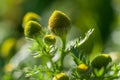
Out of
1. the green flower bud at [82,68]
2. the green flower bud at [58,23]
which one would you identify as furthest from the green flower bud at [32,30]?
the green flower bud at [82,68]

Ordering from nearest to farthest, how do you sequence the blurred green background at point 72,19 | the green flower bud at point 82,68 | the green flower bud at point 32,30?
the green flower bud at point 82,68 → the green flower bud at point 32,30 → the blurred green background at point 72,19

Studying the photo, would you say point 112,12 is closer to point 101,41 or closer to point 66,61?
point 101,41

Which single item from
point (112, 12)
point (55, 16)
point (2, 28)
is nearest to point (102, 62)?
point (55, 16)

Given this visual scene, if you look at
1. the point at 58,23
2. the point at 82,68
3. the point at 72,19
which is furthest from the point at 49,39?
the point at 72,19

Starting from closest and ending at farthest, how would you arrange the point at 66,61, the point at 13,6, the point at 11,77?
the point at 11,77 < the point at 66,61 < the point at 13,6

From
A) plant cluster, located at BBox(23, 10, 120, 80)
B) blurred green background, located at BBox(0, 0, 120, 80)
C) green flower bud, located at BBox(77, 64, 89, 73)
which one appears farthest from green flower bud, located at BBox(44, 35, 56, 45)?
blurred green background, located at BBox(0, 0, 120, 80)

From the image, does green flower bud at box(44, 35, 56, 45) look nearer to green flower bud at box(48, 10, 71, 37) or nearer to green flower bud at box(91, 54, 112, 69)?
green flower bud at box(48, 10, 71, 37)

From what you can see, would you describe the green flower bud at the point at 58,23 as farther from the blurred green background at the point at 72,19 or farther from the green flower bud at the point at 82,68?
the blurred green background at the point at 72,19
